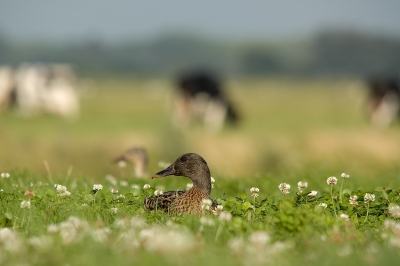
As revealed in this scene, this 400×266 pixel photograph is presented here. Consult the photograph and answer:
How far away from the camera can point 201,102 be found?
4359cm

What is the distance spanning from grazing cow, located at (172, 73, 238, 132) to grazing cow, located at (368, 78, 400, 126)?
7939 mm

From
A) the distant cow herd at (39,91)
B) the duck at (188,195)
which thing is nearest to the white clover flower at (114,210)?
the duck at (188,195)

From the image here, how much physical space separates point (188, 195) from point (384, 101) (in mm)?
37373

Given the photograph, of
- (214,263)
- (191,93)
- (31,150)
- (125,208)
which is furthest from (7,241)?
(191,93)

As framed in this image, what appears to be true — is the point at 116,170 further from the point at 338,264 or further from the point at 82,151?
the point at 338,264

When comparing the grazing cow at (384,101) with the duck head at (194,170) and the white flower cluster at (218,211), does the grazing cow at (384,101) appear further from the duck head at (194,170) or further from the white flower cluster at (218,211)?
the white flower cluster at (218,211)

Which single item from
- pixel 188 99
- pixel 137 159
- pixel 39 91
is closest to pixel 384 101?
pixel 188 99

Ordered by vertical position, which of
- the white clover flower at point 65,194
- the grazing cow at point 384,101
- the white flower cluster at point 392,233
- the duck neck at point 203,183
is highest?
the grazing cow at point 384,101

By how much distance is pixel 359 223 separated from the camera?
6.55m

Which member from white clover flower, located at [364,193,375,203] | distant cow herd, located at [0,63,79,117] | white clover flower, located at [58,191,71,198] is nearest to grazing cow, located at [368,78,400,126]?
distant cow herd, located at [0,63,79,117]

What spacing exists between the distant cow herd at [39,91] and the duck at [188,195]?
36.1 meters

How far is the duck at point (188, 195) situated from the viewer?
6846 mm

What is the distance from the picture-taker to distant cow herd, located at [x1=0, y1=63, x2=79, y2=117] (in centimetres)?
4588

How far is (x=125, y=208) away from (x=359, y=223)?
212 cm
